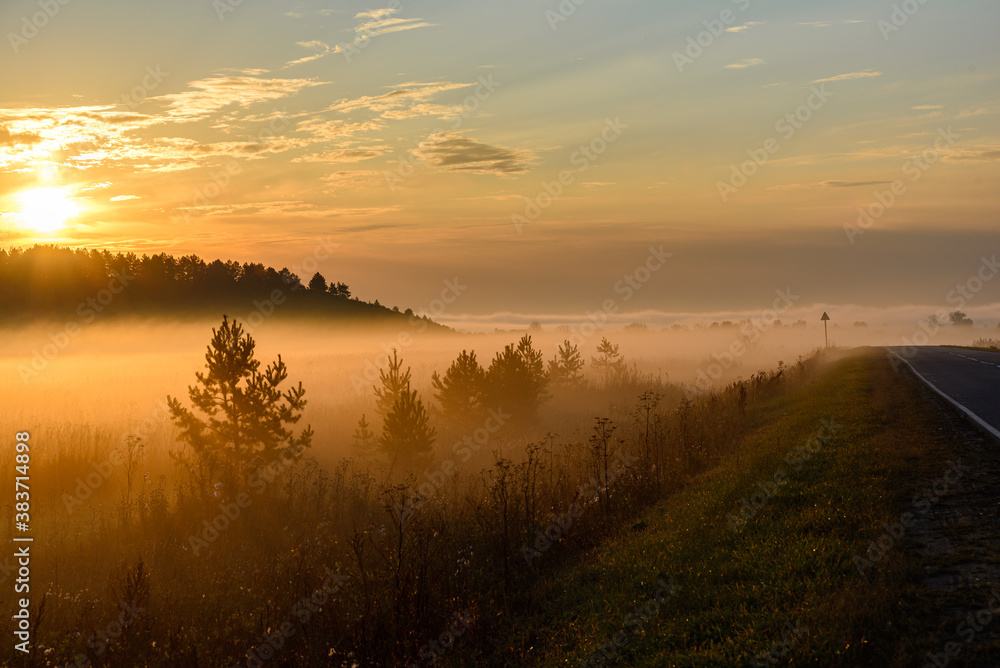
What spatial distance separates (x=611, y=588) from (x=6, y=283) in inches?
3363

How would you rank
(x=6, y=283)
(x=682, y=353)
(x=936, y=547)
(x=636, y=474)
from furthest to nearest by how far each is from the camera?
1. (x=6, y=283)
2. (x=682, y=353)
3. (x=636, y=474)
4. (x=936, y=547)

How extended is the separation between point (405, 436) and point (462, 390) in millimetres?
5635

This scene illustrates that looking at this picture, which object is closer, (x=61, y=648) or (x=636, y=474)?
(x=61, y=648)

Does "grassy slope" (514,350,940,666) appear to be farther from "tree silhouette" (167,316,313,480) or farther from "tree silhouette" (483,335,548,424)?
"tree silhouette" (483,335,548,424)

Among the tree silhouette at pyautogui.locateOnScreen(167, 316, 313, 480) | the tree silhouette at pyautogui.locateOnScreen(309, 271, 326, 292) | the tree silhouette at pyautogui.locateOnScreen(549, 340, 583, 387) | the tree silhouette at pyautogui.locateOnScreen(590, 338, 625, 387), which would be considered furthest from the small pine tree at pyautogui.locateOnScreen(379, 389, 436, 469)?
the tree silhouette at pyautogui.locateOnScreen(309, 271, 326, 292)

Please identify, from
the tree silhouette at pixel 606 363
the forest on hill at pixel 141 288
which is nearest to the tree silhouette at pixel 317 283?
the forest on hill at pixel 141 288

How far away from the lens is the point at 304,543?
1109 cm

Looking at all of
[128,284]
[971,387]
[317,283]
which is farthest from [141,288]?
[971,387]

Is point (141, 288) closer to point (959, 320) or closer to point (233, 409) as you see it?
point (233, 409)

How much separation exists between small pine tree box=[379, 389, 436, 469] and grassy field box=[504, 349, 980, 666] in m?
7.66

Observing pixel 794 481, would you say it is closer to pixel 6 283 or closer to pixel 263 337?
pixel 263 337

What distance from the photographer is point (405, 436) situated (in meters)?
16.9

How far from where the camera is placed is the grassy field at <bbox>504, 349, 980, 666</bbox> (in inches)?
212

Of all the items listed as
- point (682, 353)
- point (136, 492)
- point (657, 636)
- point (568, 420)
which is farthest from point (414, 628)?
point (682, 353)
